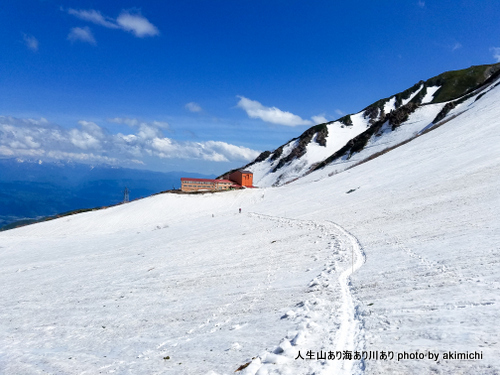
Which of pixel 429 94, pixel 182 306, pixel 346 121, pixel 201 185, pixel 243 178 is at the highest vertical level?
pixel 429 94

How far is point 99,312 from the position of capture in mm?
11883

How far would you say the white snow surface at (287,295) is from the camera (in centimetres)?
595

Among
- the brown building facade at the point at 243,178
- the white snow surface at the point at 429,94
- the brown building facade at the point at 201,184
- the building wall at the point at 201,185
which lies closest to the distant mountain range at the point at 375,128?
the white snow surface at the point at 429,94

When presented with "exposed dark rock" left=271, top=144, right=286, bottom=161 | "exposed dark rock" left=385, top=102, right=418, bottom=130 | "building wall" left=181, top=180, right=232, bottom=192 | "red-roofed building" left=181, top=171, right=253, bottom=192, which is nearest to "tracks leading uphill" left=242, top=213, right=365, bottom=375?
"red-roofed building" left=181, top=171, right=253, bottom=192

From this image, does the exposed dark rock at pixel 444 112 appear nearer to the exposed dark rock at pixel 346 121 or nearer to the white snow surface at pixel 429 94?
the exposed dark rock at pixel 346 121

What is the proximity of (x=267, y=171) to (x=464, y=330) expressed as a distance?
4423 inches

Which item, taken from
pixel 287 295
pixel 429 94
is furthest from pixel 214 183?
pixel 429 94

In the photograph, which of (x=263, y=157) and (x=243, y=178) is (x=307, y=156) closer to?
(x=263, y=157)

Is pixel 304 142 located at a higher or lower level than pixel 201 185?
higher

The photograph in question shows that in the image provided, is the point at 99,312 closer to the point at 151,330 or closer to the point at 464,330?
the point at 151,330

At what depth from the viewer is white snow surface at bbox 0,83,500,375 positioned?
234 inches

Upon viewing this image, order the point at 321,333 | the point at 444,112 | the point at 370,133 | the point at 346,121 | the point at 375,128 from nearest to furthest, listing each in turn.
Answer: the point at 321,333
the point at 444,112
the point at 370,133
the point at 375,128
the point at 346,121

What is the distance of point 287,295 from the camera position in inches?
383

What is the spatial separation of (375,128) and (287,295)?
94.8m
